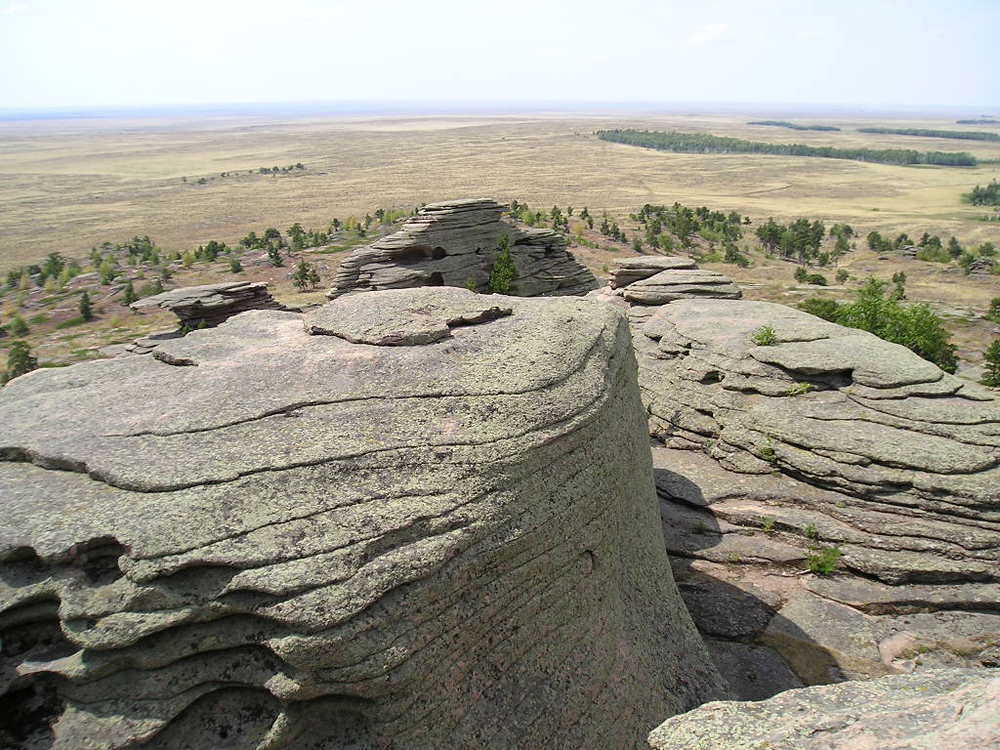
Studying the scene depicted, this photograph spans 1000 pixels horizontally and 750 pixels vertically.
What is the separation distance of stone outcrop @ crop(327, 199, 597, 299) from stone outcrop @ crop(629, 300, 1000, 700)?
904 inches

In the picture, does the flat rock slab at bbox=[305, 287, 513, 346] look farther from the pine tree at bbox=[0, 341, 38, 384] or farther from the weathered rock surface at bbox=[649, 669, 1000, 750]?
the pine tree at bbox=[0, 341, 38, 384]

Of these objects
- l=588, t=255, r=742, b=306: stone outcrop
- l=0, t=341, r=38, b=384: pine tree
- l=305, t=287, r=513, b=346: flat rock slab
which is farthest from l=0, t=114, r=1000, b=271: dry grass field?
l=305, t=287, r=513, b=346: flat rock slab

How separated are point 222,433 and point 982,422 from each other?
21.4 metres

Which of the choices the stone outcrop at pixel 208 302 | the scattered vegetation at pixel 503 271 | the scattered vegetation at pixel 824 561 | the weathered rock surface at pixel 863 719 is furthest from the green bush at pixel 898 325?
the stone outcrop at pixel 208 302

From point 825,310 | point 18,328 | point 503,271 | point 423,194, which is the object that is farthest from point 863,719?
point 423,194

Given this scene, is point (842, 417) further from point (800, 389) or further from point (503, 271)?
point (503, 271)

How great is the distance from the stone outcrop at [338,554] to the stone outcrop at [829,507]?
12.5ft

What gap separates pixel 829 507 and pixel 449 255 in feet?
102

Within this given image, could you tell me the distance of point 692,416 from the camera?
23.9 metres

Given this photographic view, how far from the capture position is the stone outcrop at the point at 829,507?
52.2 feet

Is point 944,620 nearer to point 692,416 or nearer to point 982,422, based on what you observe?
point 982,422

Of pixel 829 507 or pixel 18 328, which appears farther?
pixel 18 328

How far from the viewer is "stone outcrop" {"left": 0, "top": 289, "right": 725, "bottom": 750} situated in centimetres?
917

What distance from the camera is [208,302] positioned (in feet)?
130
